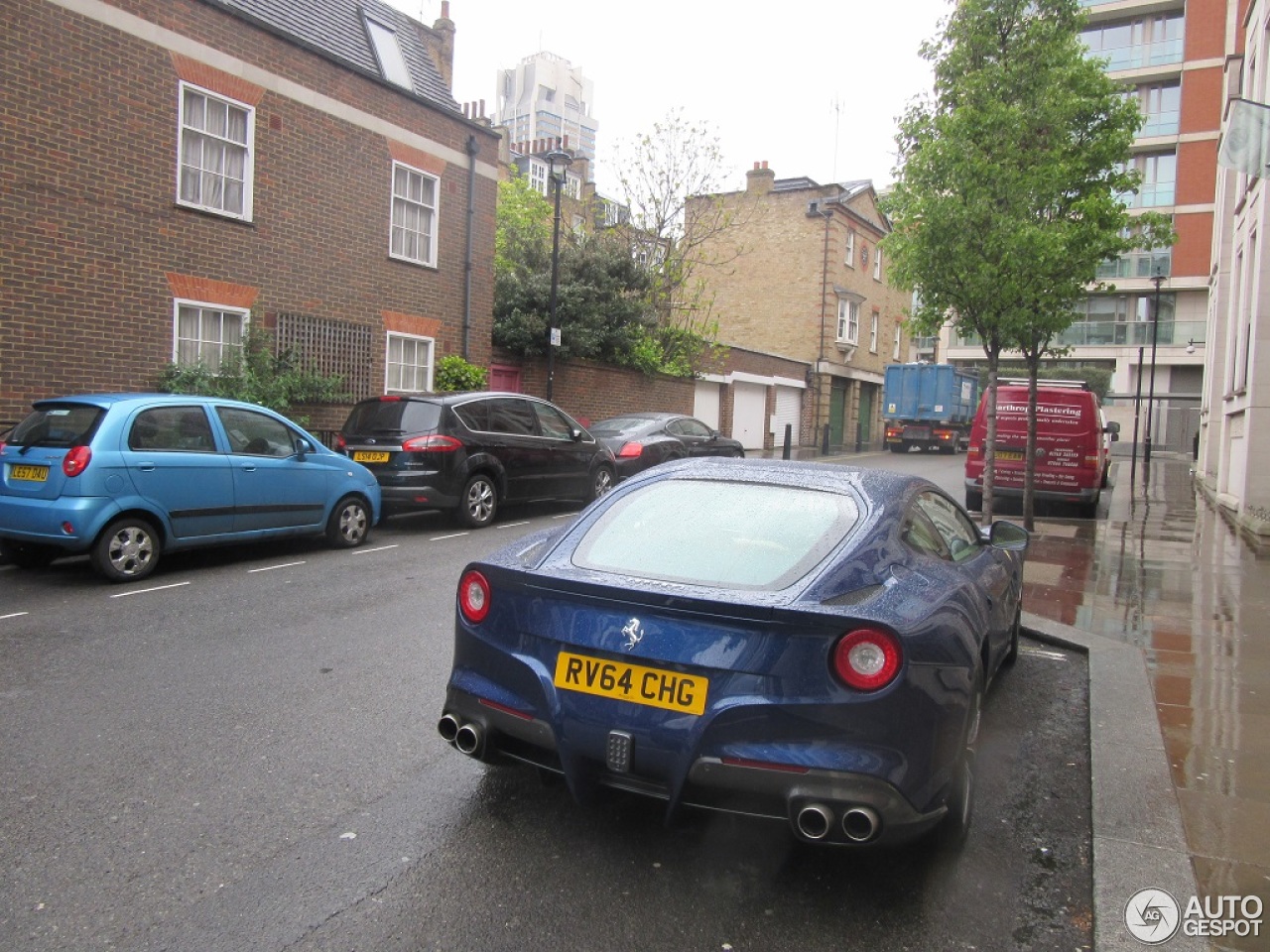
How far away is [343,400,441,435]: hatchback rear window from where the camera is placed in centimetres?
1080

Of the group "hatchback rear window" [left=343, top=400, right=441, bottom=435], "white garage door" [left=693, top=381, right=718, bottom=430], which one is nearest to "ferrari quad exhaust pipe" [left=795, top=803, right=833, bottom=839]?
"hatchback rear window" [left=343, top=400, right=441, bottom=435]

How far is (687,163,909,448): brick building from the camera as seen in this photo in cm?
3453

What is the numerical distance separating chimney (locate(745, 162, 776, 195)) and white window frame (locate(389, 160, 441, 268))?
21.7m

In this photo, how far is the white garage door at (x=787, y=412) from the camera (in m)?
32.5

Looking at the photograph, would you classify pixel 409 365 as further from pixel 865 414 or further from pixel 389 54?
pixel 865 414

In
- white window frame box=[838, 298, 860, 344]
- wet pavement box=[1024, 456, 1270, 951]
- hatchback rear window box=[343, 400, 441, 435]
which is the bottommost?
wet pavement box=[1024, 456, 1270, 951]

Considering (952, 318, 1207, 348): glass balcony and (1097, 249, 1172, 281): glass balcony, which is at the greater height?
(1097, 249, 1172, 281): glass balcony

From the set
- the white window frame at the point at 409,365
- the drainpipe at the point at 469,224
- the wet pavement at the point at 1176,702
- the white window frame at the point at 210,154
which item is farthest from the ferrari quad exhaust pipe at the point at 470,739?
the drainpipe at the point at 469,224

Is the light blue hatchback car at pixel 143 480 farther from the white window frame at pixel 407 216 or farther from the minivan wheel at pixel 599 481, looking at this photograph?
the white window frame at pixel 407 216

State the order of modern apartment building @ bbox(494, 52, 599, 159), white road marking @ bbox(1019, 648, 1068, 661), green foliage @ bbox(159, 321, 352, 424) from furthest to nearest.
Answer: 1. modern apartment building @ bbox(494, 52, 599, 159)
2. green foliage @ bbox(159, 321, 352, 424)
3. white road marking @ bbox(1019, 648, 1068, 661)

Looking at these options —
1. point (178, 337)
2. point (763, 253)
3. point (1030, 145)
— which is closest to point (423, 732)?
point (1030, 145)

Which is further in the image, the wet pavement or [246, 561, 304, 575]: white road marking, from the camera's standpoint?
[246, 561, 304, 575]: white road marking

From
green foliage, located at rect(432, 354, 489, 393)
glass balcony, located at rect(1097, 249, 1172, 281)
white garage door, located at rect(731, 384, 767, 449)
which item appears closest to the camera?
green foliage, located at rect(432, 354, 489, 393)

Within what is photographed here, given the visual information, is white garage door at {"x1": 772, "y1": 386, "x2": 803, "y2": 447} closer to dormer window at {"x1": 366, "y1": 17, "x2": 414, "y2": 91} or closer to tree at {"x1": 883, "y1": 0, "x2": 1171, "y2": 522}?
dormer window at {"x1": 366, "y1": 17, "x2": 414, "y2": 91}
